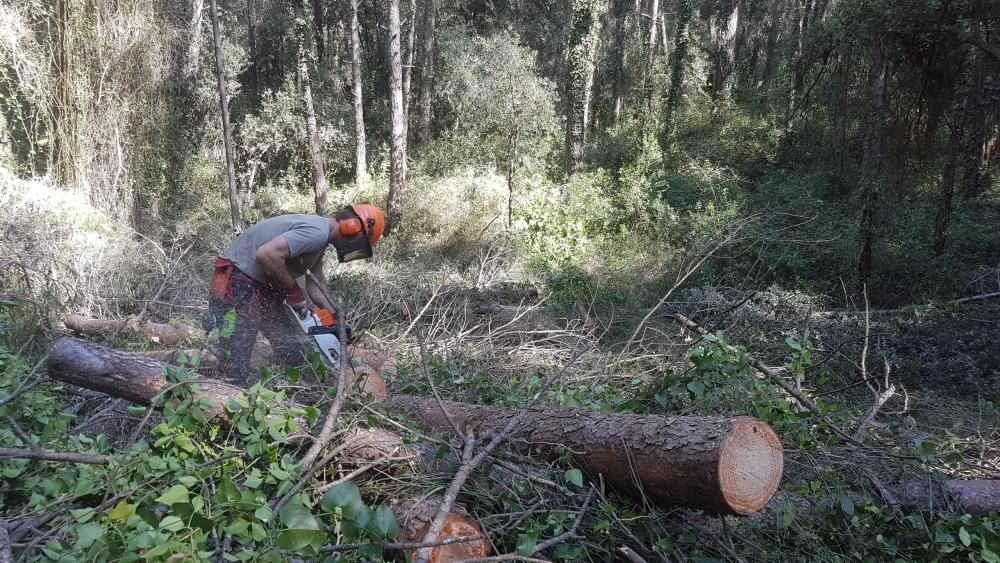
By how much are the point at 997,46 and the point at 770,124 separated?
10352 millimetres

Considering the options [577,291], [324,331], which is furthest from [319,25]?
[324,331]

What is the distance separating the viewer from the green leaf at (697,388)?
271 cm

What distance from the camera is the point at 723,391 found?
2.82m

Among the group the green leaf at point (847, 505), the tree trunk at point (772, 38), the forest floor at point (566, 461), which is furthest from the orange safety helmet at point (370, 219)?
the tree trunk at point (772, 38)

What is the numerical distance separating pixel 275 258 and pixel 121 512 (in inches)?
86.1

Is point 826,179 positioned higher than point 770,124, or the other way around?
point 770,124

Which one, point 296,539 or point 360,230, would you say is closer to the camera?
point 296,539

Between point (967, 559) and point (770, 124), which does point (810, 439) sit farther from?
point (770, 124)

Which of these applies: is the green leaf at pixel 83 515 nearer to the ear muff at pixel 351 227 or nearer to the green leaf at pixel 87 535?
the green leaf at pixel 87 535

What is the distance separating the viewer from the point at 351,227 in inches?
150

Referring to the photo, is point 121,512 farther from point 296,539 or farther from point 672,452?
point 672,452

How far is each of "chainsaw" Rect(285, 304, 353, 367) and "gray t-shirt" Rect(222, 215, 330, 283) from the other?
1.09 feet

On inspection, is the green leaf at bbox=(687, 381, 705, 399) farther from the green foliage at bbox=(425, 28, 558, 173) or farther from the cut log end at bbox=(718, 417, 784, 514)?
the green foliage at bbox=(425, 28, 558, 173)

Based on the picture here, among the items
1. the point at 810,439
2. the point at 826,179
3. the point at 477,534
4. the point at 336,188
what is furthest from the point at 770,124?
the point at 477,534
